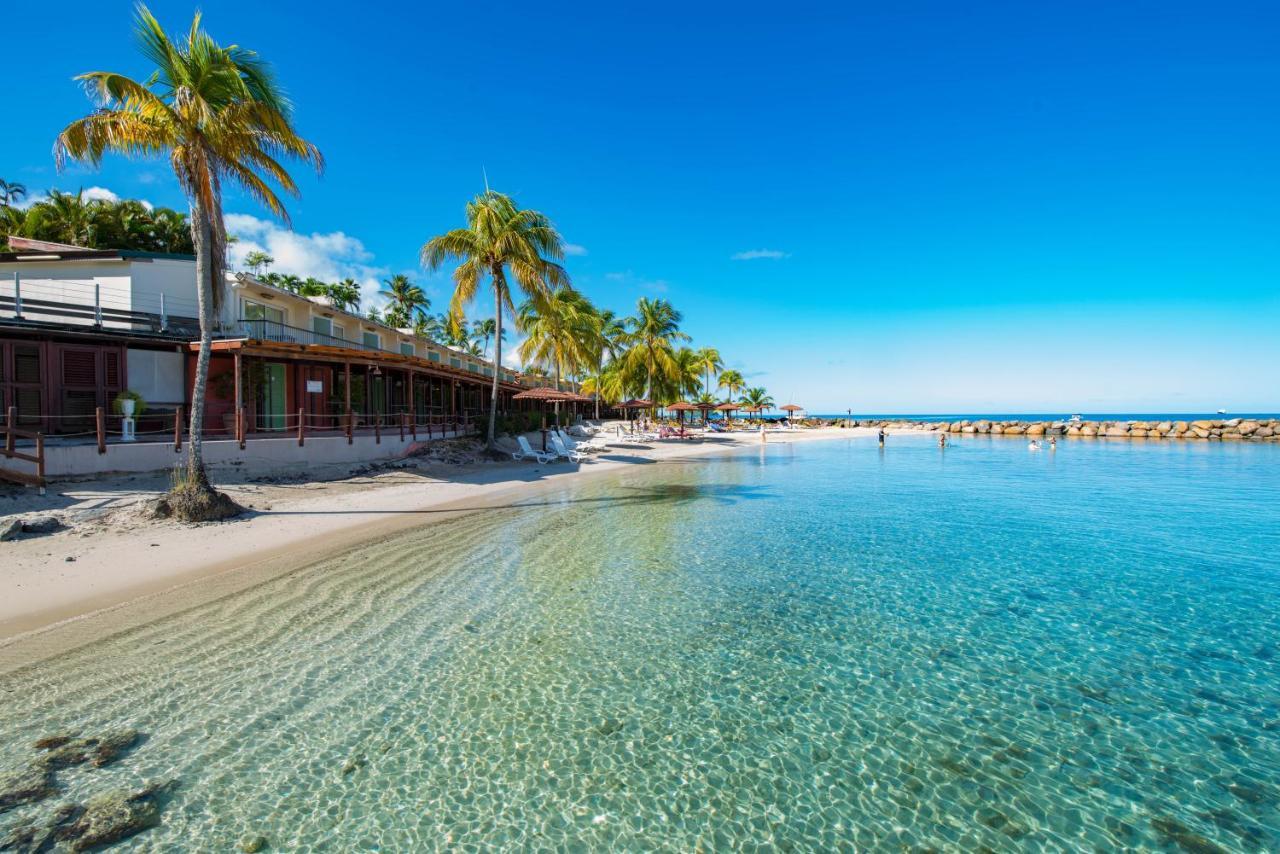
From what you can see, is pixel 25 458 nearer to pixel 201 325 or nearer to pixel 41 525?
pixel 41 525

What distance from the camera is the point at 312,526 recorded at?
10328 mm

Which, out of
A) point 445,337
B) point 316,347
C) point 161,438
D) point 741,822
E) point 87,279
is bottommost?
point 741,822

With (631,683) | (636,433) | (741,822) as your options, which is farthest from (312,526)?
(636,433)

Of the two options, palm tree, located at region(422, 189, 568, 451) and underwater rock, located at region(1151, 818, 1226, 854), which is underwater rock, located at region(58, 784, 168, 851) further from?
palm tree, located at region(422, 189, 568, 451)

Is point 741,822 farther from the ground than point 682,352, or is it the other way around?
point 682,352

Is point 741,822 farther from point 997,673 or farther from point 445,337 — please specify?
point 445,337

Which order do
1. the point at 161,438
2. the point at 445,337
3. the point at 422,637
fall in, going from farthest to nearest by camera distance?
the point at 445,337
the point at 161,438
the point at 422,637

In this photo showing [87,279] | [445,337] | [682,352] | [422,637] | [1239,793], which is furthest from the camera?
[445,337]

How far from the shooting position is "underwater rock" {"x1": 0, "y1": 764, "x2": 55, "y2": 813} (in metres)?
3.19

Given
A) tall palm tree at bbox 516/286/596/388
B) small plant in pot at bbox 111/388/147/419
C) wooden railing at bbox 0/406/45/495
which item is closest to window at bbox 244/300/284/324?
small plant in pot at bbox 111/388/147/419

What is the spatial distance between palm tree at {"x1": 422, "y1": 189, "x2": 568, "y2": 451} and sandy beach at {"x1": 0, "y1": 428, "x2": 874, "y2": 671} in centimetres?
709

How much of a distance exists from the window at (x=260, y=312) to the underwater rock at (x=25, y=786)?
64.7 ft

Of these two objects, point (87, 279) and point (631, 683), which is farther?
point (87, 279)

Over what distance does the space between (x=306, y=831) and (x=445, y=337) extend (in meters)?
64.2
